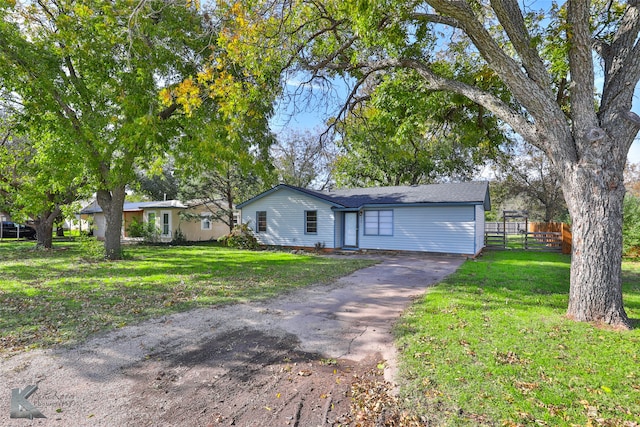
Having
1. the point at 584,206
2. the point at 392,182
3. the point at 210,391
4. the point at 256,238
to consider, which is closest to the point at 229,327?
the point at 210,391

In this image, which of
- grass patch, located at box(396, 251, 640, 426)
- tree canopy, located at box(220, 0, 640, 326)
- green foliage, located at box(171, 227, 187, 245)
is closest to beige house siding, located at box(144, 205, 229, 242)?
green foliage, located at box(171, 227, 187, 245)

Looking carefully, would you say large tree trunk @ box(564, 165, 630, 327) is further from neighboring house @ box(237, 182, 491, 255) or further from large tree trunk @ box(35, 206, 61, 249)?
large tree trunk @ box(35, 206, 61, 249)

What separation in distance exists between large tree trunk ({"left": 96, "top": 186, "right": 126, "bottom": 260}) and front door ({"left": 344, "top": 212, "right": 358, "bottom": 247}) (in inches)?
401

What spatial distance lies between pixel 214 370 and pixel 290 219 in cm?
1499

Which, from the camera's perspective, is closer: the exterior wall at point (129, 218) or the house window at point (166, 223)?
the house window at point (166, 223)

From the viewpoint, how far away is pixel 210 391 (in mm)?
3275

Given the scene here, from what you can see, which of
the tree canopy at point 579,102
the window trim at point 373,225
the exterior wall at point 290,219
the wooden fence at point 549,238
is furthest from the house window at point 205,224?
the tree canopy at point 579,102

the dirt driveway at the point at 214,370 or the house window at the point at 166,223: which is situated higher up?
the house window at the point at 166,223

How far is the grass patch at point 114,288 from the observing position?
5.12 m

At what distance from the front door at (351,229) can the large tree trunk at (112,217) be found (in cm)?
1019

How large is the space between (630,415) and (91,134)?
12.9 m

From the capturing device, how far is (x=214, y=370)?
12.2 ft

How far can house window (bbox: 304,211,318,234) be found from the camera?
58.6 feet

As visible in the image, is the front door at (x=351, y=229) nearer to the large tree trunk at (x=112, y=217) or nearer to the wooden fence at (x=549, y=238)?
the wooden fence at (x=549, y=238)
